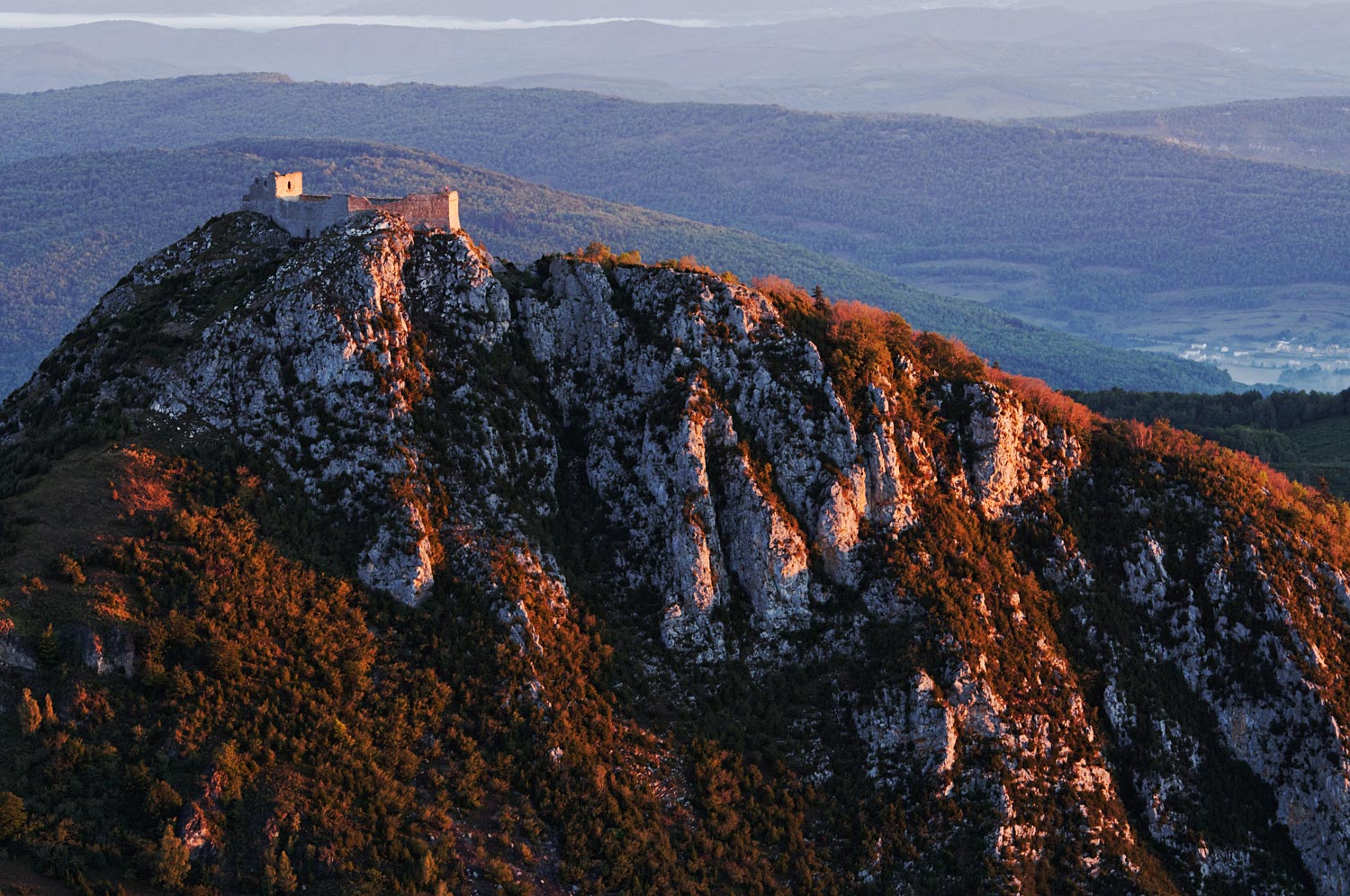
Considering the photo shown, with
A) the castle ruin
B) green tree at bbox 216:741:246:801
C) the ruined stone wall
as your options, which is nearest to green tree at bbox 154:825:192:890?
green tree at bbox 216:741:246:801

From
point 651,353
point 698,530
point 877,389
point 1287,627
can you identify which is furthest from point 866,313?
point 1287,627

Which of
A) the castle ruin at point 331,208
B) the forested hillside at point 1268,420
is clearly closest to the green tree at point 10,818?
the castle ruin at point 331,208

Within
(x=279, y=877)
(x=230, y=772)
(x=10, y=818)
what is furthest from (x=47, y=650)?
(x=279, y=877)

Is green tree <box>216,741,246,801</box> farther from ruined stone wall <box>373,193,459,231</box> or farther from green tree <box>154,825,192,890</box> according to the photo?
ruined stone wall <box>373,193,459,231</box>

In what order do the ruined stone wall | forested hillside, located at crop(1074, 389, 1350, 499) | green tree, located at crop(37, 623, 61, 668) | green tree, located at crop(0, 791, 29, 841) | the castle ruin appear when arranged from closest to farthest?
green tree, located at crop(0, 791, 29, 841) → green tree, located at crop(37, 623, 61, 668) → the castle ruin → the ruined stone wall → forested hillside, located at crop(1074, 389, 1350, 499)

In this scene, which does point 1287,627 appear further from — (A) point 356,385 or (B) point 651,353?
(A) point 356,385
